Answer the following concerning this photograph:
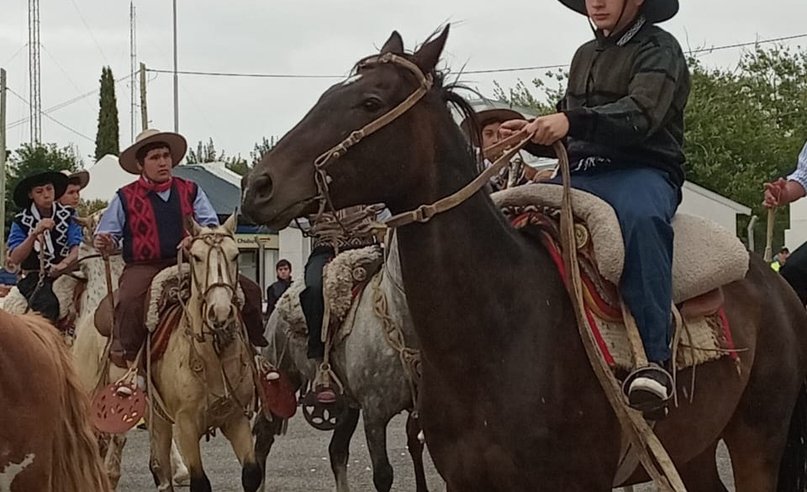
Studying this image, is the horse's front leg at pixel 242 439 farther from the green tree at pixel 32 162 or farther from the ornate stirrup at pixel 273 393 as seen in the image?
the green tree at pixel 32 162

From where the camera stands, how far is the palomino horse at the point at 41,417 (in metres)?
4.25

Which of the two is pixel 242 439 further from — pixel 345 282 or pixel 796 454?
pixel 796 454

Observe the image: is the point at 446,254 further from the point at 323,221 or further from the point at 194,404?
the point at 194,404

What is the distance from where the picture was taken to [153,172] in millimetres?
8594

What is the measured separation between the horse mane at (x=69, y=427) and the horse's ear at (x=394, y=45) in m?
1.72

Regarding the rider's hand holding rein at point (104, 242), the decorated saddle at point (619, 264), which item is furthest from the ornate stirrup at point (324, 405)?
the decorated saddle at point (619, 264)

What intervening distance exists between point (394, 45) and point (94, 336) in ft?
19.4

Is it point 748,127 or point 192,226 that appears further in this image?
point 748,127

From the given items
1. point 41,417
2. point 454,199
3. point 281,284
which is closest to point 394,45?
point 454,199

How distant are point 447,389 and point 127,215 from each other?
4.89m

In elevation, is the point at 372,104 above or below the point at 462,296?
above

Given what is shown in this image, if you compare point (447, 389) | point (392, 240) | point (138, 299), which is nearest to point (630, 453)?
point (447, 389)

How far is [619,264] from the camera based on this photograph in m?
4.20

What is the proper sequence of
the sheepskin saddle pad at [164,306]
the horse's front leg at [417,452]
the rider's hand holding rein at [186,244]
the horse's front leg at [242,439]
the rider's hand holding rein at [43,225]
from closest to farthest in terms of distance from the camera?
the rider's hand holding rein at [186,244] → the horse's front leg at [242,439] → the sheepskin saddle pad at [164,306] → the horse's front leg at [417,452] → the rider's hand holding rein at [43,225]
